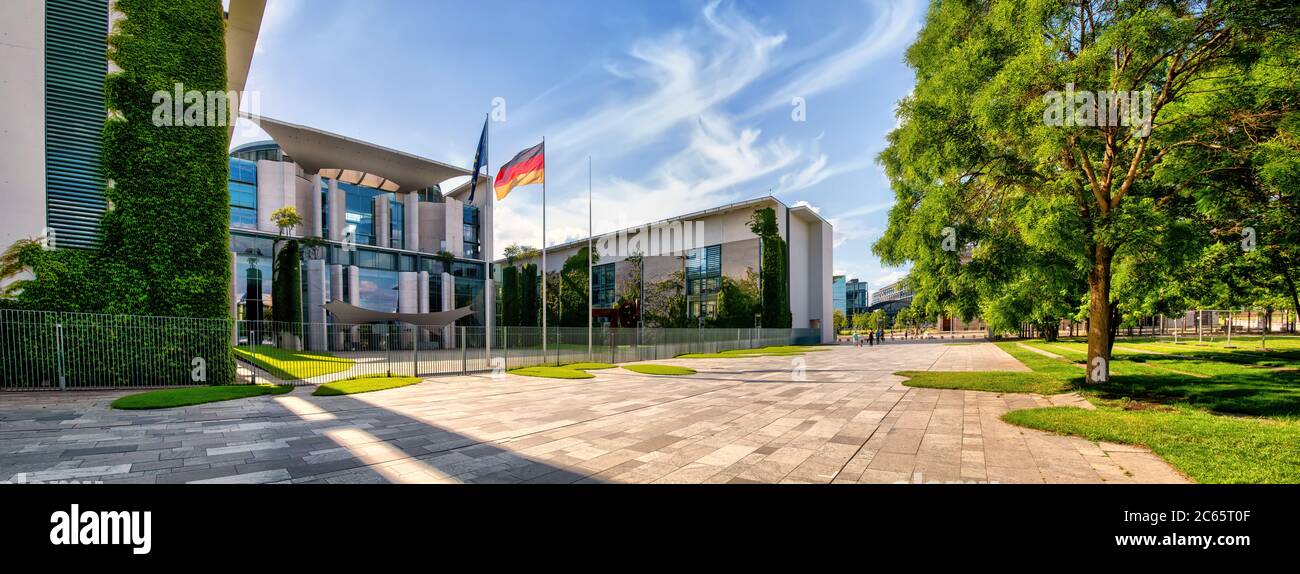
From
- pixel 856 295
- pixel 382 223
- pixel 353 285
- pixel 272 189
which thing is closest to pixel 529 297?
pixel 382 223

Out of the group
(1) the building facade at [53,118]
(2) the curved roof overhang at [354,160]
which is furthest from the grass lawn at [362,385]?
(2) the curved roof overhang at [354,160]

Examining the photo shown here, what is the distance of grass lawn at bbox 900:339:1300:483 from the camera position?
217 inches

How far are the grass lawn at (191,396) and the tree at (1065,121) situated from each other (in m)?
18.3

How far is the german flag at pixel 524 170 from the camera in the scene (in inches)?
791

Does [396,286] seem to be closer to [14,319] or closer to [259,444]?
[14,319]

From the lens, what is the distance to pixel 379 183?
174 ft

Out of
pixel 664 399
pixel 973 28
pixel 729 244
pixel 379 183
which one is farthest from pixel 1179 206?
pixel 379 183

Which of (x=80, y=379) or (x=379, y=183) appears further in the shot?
(x=379, y=183)

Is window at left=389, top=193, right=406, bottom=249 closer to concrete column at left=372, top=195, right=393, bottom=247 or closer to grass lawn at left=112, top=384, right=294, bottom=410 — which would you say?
concrete column at left=372, top=195, right=393, bottom=247

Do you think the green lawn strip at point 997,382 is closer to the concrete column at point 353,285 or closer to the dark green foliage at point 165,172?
the dark green foliage at point 165,172

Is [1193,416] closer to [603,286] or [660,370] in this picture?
[660,370]

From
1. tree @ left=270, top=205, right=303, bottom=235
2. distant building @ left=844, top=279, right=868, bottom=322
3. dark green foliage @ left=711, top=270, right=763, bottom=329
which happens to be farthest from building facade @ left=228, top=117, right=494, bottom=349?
distant building @ left=844, top=279, right=868, bottom=322

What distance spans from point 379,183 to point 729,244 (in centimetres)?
4142

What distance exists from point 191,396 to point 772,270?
139 feet
